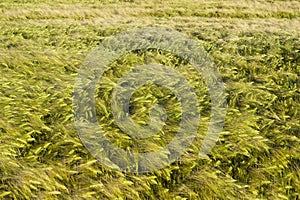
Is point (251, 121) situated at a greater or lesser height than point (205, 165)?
greater

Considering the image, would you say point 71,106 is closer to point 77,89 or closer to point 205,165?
point 77,89

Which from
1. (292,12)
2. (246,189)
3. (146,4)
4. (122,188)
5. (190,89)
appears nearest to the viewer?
(122,188)

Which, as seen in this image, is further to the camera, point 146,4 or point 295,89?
point 146,4

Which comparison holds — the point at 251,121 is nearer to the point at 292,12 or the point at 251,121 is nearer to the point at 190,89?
the point at 190,89

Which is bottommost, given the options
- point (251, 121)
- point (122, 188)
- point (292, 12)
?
point (122, 188)

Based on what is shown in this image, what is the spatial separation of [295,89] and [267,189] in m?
2.60

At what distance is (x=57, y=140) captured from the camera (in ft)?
13.9

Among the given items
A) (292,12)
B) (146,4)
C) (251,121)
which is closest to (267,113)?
(251,121)

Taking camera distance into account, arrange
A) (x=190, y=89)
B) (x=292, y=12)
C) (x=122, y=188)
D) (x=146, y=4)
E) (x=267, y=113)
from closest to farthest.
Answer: (x=122, y=188), (x=267, y=113), (x=190, y=89), (x=292, y=12), (x=146, y=4)

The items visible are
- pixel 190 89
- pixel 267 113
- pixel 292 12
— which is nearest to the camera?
pixel 267 113

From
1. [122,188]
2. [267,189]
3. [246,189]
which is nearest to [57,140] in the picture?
[122,188]

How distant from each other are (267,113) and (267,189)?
1.52m

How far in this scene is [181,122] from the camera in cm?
484

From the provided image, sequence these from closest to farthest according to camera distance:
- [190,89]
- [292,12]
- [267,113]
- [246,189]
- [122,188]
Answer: [122,188] → [246,189] → [267,113] → [190,89] → [292,12]
